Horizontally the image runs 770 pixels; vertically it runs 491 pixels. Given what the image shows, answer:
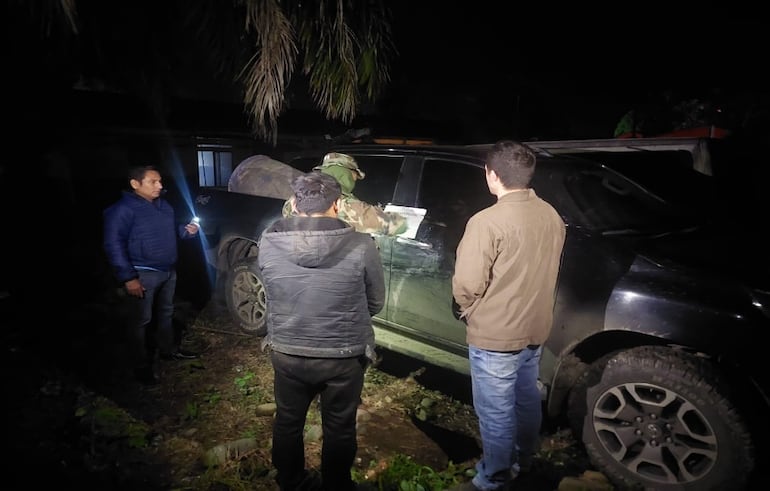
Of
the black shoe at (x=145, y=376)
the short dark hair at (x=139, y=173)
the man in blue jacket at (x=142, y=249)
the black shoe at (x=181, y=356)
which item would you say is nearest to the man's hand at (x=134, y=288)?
the man in blue jacket at (x=142, y=249)

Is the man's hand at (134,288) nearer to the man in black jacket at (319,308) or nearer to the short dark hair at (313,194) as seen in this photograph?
the man in black jacket at (319,308)

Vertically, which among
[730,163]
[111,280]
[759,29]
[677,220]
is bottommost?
[111,280]

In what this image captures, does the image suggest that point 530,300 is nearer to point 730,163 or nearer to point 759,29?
point 730,163

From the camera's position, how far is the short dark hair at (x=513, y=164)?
2340mm

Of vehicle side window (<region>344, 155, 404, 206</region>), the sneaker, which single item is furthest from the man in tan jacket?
vehicle side window (<region>344, 155, 404, 206</region>)

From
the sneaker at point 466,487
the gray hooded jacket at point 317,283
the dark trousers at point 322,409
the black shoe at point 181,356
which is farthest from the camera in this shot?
the black shoe at point 181,356

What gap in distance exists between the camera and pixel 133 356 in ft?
13.4

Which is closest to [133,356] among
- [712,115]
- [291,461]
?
[291,461]

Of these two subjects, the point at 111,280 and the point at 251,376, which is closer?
the point at 251,376

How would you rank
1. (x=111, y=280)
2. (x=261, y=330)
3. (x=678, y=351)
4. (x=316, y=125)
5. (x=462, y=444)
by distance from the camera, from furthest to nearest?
(x=316, y=125) → (x=111, y=280) → (x=261, y=330) → (x=462, y=444) → (x=678, y=351)

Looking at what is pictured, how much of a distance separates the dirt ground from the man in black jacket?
761 millimetres

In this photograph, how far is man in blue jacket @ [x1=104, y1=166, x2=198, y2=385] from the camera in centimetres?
372

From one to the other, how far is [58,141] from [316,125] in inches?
305

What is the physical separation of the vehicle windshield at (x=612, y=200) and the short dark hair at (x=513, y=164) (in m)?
0.89
